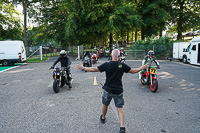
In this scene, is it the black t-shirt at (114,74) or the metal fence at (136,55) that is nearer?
the black t-shirt at (114,74)

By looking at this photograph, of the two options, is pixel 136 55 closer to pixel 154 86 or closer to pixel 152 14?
pixel 152 14

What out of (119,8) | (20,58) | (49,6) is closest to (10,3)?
(49,6)

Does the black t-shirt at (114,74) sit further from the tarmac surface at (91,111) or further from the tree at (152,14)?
the tree at (152,14)

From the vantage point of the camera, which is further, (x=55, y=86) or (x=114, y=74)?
(x=55, y=86)

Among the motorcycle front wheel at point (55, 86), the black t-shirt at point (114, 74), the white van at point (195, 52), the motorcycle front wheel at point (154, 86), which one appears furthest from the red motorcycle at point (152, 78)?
the white van at point (195, 52)

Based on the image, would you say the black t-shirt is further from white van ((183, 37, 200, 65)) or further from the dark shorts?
white van ((183, 37, 200, 65))

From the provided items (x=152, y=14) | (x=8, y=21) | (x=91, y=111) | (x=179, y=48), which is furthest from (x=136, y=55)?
(x=8, y=21)

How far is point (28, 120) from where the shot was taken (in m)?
4.20

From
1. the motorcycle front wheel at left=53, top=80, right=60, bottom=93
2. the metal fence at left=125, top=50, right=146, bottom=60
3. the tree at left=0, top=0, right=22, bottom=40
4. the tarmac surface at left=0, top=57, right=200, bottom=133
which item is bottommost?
the tarmac surface at left=0, top=57, right=200, bottom=133

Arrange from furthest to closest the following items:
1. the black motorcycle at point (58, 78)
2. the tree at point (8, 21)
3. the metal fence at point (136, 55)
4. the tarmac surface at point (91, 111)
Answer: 1. the tree at point (8, 21)
2. the metal fence at point (136, 55)
3. the black motorcycle at point (58, 78)
4. the tarmac surface at point (91, 111)

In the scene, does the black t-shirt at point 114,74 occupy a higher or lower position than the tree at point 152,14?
lower

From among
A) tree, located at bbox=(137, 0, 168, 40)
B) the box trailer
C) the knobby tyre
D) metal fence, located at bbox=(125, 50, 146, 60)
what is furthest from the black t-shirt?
tree, located at bbox=(137, 0, 168, 40)

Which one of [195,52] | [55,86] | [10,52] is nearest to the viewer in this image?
[55,86]

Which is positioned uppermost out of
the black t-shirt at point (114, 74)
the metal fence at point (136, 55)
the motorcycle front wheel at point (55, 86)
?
the metal fence at point (136, 55)
